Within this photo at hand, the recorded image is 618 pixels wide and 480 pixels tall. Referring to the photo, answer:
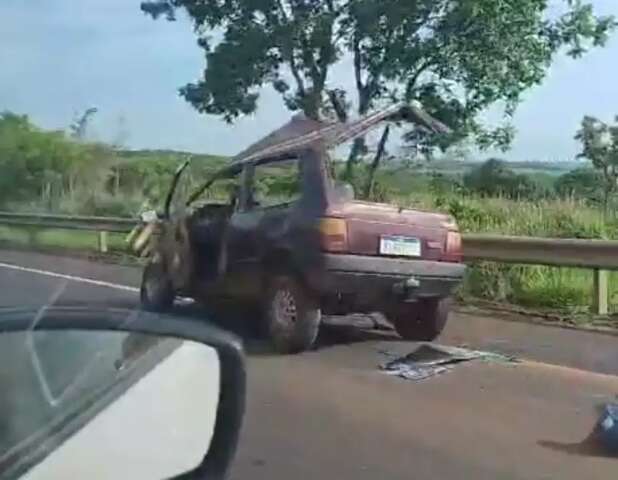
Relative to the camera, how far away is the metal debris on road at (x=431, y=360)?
29.1ft

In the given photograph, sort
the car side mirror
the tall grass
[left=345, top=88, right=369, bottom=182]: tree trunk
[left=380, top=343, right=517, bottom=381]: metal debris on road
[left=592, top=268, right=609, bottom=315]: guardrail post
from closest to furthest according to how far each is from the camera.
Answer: the car side mirror, [left=380, top=343, right=517, bottom=381]: metal debris on road, [left=345, top=88, right=369, bottom=182]: tree trunk, [left=592, top=268, right=609, bottom=315]: guardrail post, the tall grass

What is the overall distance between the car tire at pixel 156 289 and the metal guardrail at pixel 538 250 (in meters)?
1.61

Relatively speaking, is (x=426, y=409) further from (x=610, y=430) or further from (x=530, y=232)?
(x=530, y=232)

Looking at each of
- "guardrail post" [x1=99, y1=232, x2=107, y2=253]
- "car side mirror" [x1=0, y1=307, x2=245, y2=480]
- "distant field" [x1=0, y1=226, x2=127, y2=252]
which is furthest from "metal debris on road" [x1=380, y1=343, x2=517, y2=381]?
"guardrail post" [x1=99, y1=232, x2=107, y2=253]

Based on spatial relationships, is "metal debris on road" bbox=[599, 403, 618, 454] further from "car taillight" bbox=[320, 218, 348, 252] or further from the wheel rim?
the wheel rim

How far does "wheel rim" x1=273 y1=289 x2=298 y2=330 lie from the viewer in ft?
32.3

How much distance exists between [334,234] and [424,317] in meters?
1.38

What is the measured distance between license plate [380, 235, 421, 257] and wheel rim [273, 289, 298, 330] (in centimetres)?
83

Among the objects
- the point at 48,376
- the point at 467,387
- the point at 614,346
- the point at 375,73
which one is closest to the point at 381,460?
the point at 467,387

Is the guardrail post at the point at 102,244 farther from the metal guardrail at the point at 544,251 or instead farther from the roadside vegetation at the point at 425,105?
the metal guardrail at the point at 544,251

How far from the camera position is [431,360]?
30.6 ft

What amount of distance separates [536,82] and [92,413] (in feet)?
67.0

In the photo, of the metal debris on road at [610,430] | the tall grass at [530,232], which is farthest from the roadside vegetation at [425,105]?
the metal debris on road at [610,430]

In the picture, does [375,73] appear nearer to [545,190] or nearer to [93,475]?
[545,190]
